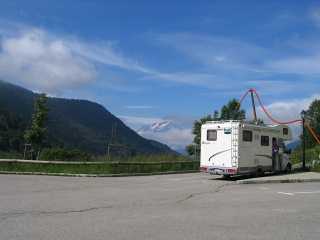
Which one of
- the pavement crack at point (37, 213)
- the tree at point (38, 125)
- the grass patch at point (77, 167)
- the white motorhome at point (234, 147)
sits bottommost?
the pavement crack at point (37, 213)

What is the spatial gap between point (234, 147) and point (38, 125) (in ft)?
68.6

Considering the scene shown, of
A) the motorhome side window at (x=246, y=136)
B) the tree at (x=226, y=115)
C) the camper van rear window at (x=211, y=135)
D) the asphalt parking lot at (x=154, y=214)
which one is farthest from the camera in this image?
the tree at (x=226, y=115)

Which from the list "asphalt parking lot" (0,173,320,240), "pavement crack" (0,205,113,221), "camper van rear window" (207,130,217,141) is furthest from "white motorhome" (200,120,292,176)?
"pavement crack" (0,205,113,221)

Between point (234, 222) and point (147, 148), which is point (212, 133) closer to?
point (234, 222)

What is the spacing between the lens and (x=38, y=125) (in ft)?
128

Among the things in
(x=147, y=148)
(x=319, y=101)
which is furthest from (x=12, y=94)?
(x=319, y=101)

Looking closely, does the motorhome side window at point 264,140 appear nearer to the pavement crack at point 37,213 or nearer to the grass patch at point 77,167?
the grass patch at point 77,167

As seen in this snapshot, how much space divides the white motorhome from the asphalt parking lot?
6259 millimetres

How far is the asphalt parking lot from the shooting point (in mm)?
8828

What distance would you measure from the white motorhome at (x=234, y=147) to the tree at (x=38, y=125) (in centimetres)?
1846

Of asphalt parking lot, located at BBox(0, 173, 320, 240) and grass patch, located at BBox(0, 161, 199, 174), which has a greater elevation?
grass patch, located at BBox(0, 161, 199, 174)

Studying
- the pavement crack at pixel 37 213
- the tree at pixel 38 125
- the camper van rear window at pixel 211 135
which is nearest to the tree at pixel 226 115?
the tree at pixel 38 125

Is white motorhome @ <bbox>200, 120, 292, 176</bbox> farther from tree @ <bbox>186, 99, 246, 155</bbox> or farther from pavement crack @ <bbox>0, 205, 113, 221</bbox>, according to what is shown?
tree @ <bbox>186, 99, 246, 155</bbox>

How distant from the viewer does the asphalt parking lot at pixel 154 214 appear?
29.0 ft
